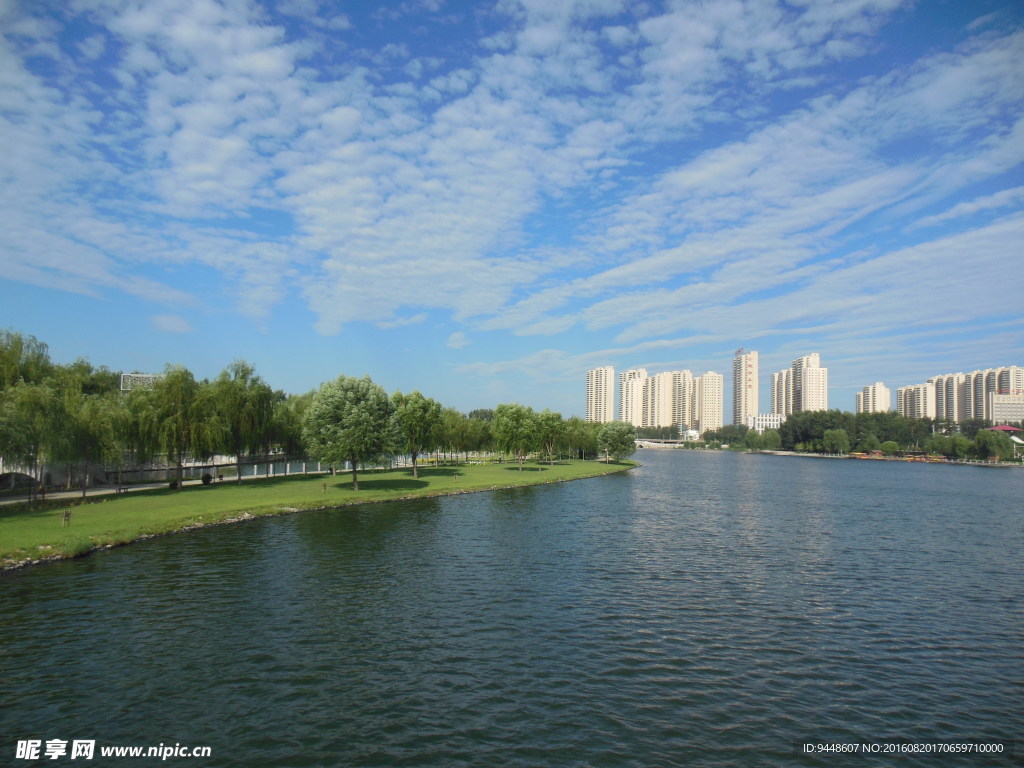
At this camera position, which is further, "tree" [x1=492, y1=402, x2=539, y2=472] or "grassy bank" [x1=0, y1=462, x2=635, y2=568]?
"tree" [x1=492, y1=402, x2=539, y2=472]

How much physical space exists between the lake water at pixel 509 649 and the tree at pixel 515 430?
64.8m

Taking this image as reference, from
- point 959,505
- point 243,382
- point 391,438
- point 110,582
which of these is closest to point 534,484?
point 391,438

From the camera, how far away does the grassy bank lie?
121ft

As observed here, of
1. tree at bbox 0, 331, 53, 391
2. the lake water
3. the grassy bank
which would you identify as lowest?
the lake water

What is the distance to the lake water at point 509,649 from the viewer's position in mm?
17047

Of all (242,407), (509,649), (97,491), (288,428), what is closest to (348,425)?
(242,407)

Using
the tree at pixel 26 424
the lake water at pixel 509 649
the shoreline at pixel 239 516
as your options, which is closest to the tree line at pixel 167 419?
the tree at pixel 26 424

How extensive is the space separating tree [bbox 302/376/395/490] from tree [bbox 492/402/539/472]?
1656 inches

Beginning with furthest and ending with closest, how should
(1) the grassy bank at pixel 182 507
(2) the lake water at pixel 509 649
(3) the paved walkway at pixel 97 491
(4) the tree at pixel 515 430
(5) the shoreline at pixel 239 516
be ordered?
(4) the tree at pixel 515 430 < (3) the paved walkway at pixel 97 491 < (1) the grassy bank at pixel 182 507 < (5) the shoreline at pixel 239 516 < (2) the lake water at pixel 509 649

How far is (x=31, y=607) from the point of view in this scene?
26906mm

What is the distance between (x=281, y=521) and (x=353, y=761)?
39.5 m

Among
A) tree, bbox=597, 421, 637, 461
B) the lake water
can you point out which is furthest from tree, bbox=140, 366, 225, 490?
tree, bbox=597, 421, 637, 461

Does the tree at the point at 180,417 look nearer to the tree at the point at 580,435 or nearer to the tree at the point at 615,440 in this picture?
the tree at the point at 580,435

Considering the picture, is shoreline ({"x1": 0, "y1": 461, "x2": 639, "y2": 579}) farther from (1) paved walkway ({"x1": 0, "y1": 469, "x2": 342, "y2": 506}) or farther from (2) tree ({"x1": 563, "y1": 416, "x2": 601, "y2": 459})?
(2) tree ({"x1": 563, "y1": 416, "x2": 601, "y2": 459})
